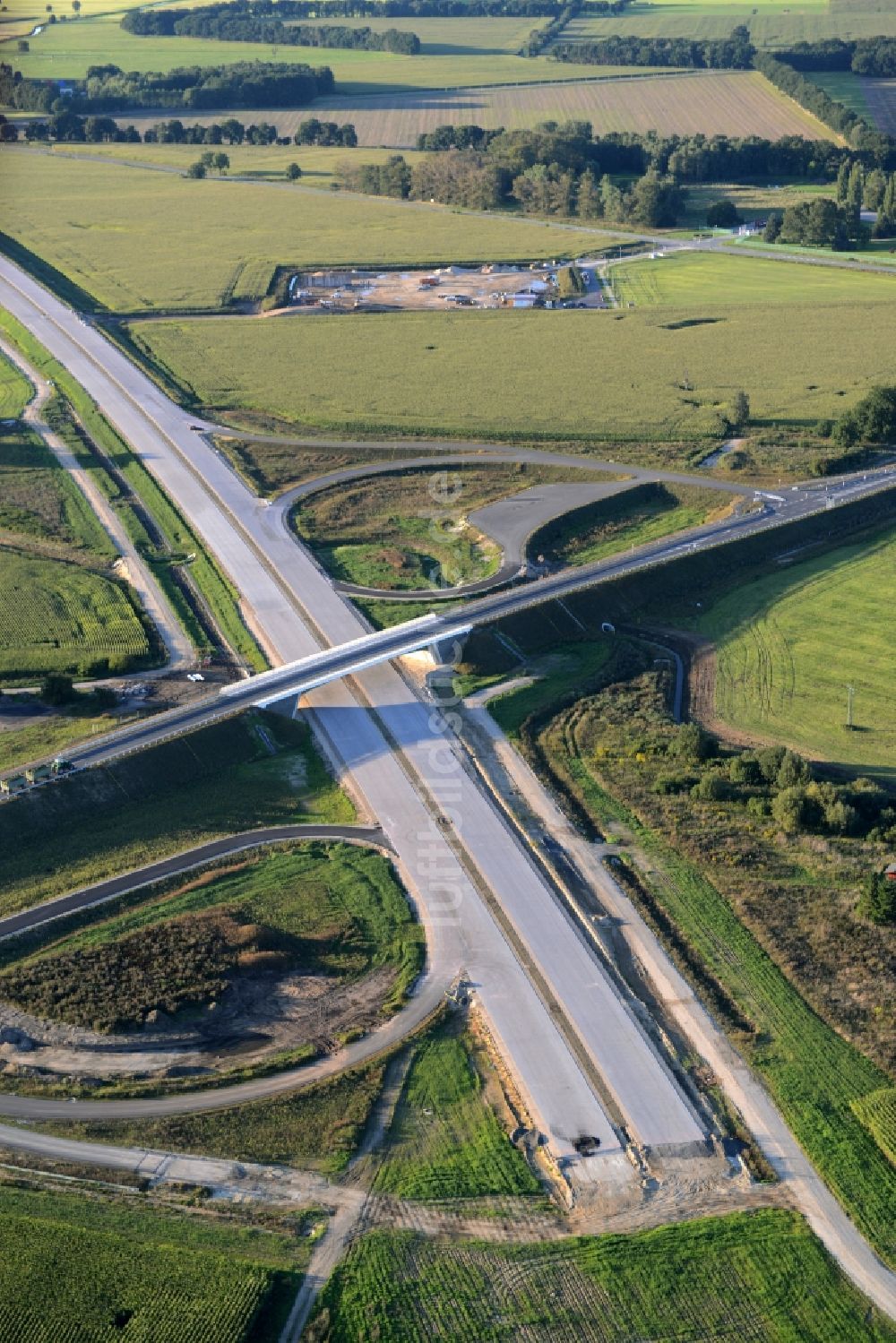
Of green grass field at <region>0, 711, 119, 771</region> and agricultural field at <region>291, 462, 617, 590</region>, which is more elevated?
agricultural field at <region>291, 462, 617, 590</region>

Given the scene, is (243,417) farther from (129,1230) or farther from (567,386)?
(129,1230)

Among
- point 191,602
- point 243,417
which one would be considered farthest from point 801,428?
point 191,602

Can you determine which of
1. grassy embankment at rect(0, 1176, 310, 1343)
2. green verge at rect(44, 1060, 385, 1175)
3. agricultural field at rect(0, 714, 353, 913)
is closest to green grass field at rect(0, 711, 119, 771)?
agricultural field at rect(0, 714, 353, 913)

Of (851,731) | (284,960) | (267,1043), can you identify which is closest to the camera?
(267,1043)

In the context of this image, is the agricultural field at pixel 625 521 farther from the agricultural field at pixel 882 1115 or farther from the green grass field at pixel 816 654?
the agricultural field at pixel 882 1115

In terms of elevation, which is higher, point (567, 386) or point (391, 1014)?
point (567, 386)

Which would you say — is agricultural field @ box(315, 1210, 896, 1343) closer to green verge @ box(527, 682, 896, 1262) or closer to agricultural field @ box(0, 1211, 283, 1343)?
agricultural field @ box(0, 1211, 283, 1343)
